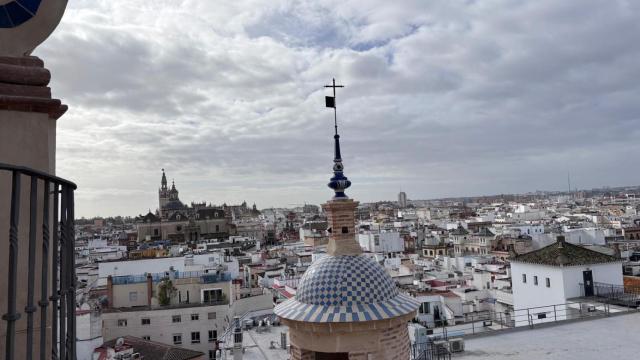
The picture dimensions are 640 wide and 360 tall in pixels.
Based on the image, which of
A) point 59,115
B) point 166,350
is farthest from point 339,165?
point 166,350

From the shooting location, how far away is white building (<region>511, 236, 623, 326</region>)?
711 inches

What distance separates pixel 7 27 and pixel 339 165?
17.8 ft

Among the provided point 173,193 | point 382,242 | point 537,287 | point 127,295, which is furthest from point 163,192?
point 537,287

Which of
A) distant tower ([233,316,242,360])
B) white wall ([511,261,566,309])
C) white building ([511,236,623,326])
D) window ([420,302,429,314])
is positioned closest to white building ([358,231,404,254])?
window ([420,302,429,314])

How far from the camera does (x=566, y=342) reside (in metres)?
11.4

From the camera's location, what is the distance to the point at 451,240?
2566 inches

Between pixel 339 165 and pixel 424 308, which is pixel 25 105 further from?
pixel 424 308

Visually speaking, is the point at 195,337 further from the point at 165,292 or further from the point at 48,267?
the point at 48,267

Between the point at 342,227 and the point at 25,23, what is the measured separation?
5026 mm

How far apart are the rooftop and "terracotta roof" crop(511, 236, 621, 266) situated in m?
5.14

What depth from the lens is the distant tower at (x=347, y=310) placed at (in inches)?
243

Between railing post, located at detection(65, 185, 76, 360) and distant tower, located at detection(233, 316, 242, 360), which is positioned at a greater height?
railing post, located at detection(65, 185, 76, 360)

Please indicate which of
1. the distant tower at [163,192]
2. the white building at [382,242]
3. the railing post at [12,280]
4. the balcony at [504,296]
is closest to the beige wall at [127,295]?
the balcony at [504,296]

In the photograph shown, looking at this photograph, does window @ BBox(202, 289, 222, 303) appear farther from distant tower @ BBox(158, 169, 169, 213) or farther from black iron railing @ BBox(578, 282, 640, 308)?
distant tower @ BBox(158, 169, 169, 213)
